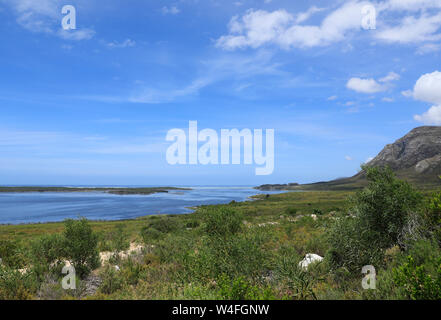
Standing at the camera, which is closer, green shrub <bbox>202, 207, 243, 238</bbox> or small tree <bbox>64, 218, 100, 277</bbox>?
small tree <bbox>64, 218, 100, 277</bbox>

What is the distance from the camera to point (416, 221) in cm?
823

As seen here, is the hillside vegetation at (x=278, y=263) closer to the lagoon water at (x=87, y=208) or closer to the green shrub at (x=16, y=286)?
the green shrub at (x=16, y=286)

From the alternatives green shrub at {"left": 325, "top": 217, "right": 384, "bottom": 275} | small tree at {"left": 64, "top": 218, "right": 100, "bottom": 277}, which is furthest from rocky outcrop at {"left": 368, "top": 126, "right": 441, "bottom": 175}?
small tree at {"left": 64, "top": 218, "right": 100, "bottom": 277}

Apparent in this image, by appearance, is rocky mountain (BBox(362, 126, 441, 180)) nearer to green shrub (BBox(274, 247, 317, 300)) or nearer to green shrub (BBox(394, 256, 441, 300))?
green shrub (BBox(274, 247, 317, 300))

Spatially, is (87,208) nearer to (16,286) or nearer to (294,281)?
(16,286)

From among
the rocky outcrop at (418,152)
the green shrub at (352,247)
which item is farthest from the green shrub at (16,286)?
the rocky outcrop at (418,152)

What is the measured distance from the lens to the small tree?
35.0ft

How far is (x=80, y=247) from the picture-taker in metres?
10.9

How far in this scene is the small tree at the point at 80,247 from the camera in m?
10.7
